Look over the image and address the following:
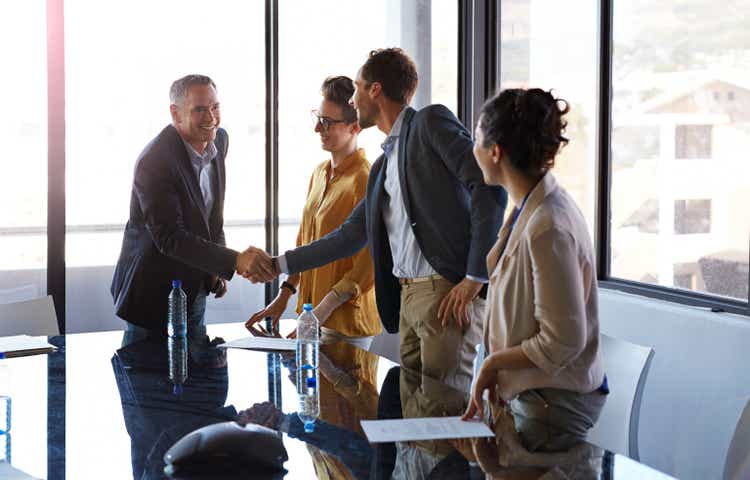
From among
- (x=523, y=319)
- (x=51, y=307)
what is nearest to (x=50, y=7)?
(x=51, y=307)

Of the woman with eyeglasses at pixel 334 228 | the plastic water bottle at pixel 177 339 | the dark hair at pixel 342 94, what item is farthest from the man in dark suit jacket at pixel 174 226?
the dark hair at pixel 342 94

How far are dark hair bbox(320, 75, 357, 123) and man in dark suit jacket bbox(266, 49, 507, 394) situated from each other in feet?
0.99

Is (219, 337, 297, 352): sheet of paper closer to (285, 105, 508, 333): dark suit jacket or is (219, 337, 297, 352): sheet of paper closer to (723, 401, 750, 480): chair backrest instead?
(285, 105, 508, 333): dark suit jacket

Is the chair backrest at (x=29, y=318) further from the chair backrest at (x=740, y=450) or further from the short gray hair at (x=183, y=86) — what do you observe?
the chair backrest at (x=740, y=450)

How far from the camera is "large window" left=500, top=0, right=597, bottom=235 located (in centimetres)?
429

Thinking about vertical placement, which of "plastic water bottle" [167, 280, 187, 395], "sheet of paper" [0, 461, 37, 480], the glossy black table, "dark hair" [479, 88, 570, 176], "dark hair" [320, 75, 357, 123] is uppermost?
"dark hair" [320, 75, 357, 123]

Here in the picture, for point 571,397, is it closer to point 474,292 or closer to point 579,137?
point 474,292

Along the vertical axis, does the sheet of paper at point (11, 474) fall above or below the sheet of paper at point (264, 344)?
below

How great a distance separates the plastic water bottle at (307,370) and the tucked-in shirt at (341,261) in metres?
0.58

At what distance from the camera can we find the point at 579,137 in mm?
4355

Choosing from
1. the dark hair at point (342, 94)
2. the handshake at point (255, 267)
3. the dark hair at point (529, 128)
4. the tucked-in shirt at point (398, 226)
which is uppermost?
the dark hair at point (342, 94)

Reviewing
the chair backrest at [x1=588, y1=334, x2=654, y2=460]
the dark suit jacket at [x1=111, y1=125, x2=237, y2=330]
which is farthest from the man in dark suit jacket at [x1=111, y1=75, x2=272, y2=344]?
the chair backrest at [x1=588, y1=334, x2=654, y2=460]

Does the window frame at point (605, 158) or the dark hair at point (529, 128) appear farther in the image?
the window frame at point (605, 158)

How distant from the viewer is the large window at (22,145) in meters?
4.27
